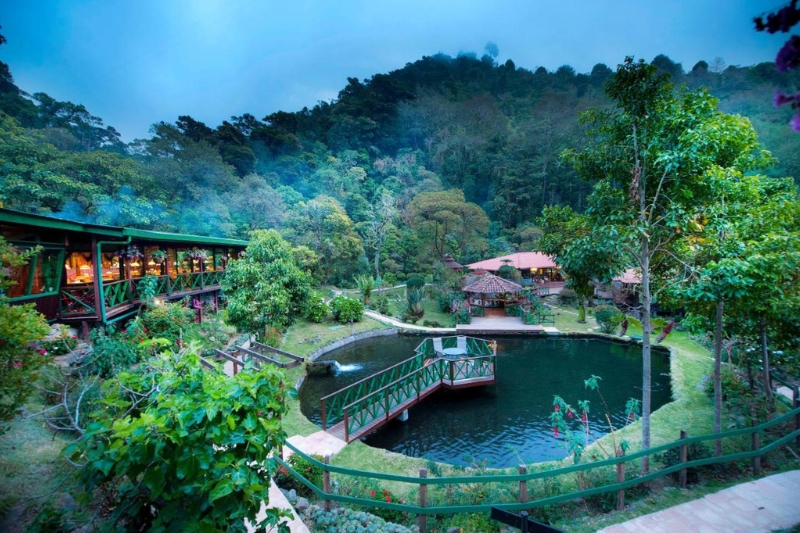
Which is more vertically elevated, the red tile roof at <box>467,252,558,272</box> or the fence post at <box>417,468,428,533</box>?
the red tile roof at <box>467,252,558,272</box>

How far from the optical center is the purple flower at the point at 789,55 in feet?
4.45

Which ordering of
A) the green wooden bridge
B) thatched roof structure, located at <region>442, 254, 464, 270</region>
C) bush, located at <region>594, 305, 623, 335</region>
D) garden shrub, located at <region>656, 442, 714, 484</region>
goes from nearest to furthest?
garden shrub, located at <region>656, 442, 714, 484</region> → the green wooden bridge → bush, located at <region>594, 305, 623, 335</region> → thatched roof structure, located at <region>442, 254, 464, 270</region>

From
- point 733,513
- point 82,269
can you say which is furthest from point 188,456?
point 82,269

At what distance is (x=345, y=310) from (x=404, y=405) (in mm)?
9087

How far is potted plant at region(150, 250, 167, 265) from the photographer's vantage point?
12.7 meters

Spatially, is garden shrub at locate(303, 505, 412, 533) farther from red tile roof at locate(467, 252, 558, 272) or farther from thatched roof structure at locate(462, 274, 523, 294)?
red tile roof at locate(467, 252, 558, 272)

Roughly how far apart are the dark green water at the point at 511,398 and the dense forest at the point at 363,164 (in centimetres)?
663

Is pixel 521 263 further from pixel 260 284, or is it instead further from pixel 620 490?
pixel 620 490

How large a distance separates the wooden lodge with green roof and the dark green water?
649cm

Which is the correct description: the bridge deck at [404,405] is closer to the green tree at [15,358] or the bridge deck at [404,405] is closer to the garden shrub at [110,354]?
the garden shrub at [110,354]

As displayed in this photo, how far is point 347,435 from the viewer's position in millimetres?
7340

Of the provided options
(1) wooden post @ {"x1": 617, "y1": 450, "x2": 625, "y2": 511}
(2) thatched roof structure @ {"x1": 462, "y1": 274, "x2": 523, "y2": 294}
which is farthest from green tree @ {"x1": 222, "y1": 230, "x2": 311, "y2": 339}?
(2) thatched roof structure @ {"x1": 462, "y1": 274, "x2": 523, "y2": 294}

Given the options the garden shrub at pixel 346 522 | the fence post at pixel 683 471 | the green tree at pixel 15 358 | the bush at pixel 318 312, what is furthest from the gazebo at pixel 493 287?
the green tree at pixel 15 358

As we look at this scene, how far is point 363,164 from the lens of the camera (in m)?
44.0
